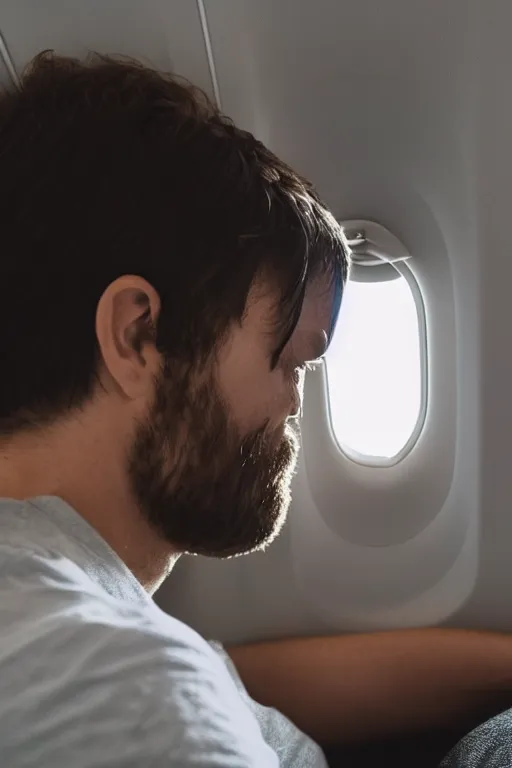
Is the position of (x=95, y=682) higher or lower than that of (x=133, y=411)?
lower

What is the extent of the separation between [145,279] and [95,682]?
35cm

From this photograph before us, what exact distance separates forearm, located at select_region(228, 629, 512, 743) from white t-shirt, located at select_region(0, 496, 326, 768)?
0.62 m


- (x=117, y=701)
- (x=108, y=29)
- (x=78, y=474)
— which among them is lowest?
(x=117, y=701)

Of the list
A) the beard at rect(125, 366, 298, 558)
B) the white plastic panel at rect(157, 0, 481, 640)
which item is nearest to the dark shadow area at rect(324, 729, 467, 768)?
the white plastic panel at rect(157, 0, 481, 640)

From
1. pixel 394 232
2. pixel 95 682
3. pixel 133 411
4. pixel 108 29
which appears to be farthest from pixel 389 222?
pixel 95 682

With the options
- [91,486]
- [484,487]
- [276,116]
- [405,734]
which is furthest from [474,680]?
[276,116]

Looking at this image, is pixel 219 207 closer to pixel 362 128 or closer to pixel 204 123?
pixel 204 123

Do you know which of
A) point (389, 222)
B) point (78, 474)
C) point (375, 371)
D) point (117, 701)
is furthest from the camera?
point (375, 371)

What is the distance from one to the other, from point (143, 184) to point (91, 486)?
0.28 m

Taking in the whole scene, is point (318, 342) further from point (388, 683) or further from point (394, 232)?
point (388, 683)

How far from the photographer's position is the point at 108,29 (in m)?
0.91

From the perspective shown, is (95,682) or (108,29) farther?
(108,29)

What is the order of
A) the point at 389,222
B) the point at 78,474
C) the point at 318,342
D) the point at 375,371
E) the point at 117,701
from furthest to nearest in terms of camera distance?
the point at 375,371
the point at 389,222
the point at 318,342
the point at 78,474
the point at 117,701

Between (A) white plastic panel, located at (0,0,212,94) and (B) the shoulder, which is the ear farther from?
(A) white plastic panel, located at (0,0,212,94)
